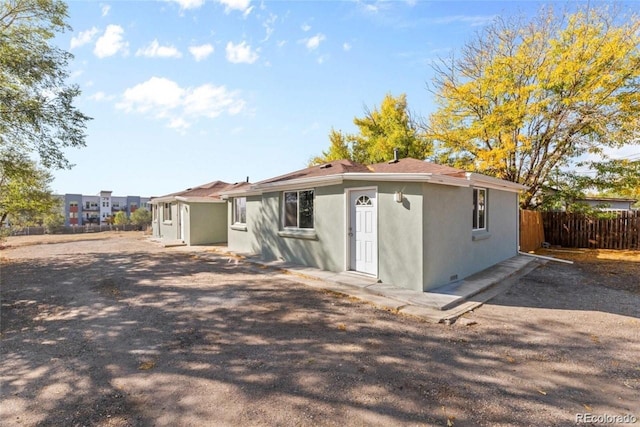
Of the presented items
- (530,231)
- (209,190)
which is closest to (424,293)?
(530,231)

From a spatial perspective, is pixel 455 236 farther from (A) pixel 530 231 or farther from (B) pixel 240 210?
(B) pixel 240 210

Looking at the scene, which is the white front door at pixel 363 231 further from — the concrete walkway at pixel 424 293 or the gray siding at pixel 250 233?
the gray siding at pixel 250 233

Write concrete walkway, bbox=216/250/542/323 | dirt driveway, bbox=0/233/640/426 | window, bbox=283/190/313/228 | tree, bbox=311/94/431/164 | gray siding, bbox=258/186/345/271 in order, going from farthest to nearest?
1. tree, bbox=311/94/431/164
2. window, bbox=283/190/313/228
3. gray siding, bbox=258/186/345/271
4. concrete walkway, bbox=216/250/542/323
5. dirt driveway, bbox=0/233/640/426

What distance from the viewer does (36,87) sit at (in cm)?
1145

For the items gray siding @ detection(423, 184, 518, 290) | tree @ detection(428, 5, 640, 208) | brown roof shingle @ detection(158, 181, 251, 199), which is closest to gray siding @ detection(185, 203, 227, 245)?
brown roof shingle @ detection(158, 181, 251, 199)

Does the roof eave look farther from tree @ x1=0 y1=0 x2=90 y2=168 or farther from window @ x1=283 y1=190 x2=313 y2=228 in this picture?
tree @ x1=0 y1=0 x2=90 y2=168

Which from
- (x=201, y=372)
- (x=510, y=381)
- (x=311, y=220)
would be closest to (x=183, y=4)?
(x=311, y=220)

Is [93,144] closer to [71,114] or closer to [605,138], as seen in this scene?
[71,114]

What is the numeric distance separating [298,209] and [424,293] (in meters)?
4.98

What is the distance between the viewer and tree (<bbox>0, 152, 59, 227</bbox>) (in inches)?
467

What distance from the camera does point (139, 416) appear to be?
2629 millimetres

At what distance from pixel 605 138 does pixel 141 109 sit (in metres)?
18.7

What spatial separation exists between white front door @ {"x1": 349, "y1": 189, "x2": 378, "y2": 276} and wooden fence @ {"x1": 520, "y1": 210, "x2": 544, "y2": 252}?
8.95m

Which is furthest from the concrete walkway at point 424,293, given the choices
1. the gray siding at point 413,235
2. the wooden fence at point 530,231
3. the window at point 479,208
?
the wooden fence at point 530,231
